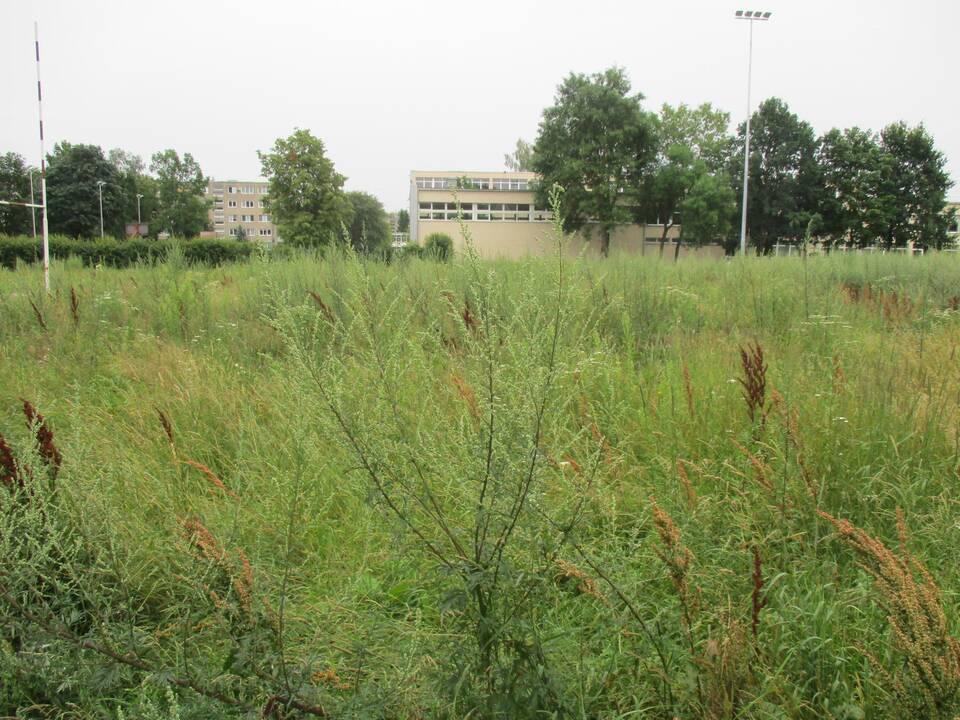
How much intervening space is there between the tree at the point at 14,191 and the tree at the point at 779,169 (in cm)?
6020

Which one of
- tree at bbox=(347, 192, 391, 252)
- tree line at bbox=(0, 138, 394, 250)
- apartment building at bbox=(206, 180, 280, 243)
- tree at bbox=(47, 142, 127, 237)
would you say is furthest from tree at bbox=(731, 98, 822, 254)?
A: apartment building at bbox=(206, 180, 280, 243)

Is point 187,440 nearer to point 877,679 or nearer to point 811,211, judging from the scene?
point 877,679

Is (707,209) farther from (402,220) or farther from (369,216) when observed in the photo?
(402,220)

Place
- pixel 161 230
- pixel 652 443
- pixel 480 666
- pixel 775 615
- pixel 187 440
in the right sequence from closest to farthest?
pixel 480 666 → pixel 775 615 → pixel 652 443 → pixel 187 440 → pixel 161 230

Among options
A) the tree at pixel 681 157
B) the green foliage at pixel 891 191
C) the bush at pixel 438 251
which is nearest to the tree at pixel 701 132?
the tree at pixel 681 157

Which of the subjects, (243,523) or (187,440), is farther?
(187,440)

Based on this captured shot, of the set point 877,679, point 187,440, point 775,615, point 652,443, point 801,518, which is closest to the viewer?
point 877,679

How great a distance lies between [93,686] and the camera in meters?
1.48

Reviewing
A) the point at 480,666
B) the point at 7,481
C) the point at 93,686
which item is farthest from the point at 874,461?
the point at 7,481

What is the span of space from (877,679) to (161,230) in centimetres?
8586

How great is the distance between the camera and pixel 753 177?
44.1 m

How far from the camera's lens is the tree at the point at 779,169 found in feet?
140

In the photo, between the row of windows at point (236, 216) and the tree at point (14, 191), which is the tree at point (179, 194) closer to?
the tree at point (14, 191)

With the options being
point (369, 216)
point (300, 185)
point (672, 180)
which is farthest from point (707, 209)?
point (369, 216)
